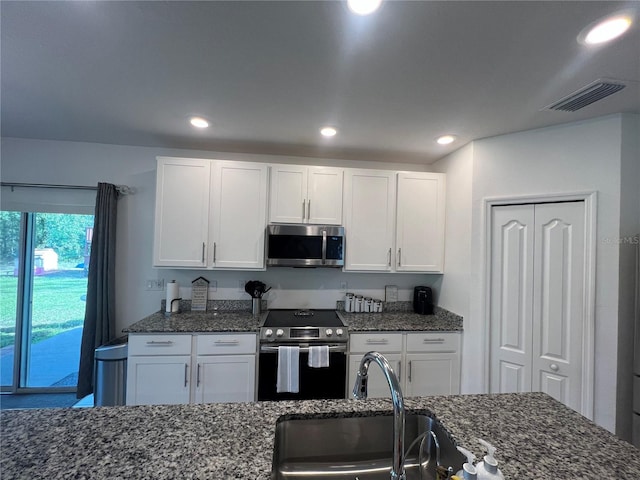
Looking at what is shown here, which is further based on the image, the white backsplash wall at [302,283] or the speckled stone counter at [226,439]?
the white backsplash wall at [302,283]

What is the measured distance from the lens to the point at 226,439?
2.90 ft

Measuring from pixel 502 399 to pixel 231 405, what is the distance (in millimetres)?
1135

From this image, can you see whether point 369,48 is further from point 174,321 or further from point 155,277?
point 155,277

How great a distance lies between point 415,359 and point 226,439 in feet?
6.79

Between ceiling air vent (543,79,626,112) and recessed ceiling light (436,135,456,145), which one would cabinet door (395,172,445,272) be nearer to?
recessed ceiling light (436,135,456,145)

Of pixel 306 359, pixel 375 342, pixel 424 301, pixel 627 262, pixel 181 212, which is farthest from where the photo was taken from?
pixel 424 301

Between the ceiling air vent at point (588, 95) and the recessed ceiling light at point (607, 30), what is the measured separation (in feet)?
1.34

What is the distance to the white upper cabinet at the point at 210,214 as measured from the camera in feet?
8.52

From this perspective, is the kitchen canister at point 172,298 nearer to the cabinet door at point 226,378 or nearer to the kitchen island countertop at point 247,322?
the kitchen island countertop at point 247,322

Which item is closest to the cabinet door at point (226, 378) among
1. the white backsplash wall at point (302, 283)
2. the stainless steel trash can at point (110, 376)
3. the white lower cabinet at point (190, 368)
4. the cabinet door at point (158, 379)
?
the white lower cabinet at point (190, 368)

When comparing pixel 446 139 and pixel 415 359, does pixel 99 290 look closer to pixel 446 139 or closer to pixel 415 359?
pixel 415 359

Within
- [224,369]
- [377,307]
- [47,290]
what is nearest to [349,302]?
[377,307]

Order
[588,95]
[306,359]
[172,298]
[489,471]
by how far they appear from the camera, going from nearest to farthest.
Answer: [489,471] → [588,95] → [306,359] → [172,298]

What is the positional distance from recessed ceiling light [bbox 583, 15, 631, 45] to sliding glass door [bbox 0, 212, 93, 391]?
159 inches
